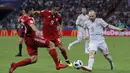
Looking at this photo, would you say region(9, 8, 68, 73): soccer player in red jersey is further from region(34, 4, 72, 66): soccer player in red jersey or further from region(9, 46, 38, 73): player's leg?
region(34, 4, 72, 66): soccer player in red jersey

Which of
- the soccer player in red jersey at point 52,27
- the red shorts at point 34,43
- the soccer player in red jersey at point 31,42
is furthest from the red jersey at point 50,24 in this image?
the red shorts at point 34,43

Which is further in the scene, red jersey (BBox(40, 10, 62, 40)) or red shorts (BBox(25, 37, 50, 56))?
red jersey (BBox(40, 10, 62, 40))

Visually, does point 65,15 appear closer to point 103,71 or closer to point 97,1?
point 97,1

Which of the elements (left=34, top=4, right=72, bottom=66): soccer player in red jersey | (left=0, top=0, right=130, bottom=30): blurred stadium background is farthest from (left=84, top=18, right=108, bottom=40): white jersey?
(left=0, top=0, right=130, bottom=30): blurred stadium background

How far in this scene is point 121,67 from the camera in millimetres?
14344

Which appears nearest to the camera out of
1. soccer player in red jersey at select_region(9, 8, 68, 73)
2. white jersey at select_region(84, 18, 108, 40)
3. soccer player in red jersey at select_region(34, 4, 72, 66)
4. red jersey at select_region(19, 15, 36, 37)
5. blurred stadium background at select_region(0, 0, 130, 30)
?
red jersey at select_region(19, 15, 36, 37)

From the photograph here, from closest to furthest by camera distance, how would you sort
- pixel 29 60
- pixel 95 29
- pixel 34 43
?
pixel 29 60
pixel 34 43
pixel 95 29

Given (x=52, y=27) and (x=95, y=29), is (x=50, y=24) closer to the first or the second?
(x=52, y=27)

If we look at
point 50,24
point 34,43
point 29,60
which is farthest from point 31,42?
point 50,24

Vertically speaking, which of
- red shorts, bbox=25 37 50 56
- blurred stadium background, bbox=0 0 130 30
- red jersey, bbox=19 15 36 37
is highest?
red jersey, bbox=19 15 36 37

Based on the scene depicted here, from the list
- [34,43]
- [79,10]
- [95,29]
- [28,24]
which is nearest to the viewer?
[28,24]

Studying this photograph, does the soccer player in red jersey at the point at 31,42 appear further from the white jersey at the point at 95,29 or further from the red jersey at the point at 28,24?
the white jersey at the point at 95,29

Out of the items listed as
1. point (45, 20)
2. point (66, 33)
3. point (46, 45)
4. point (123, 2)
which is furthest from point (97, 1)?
point (46, 45)

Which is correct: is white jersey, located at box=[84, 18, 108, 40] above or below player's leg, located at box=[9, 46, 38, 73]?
above
